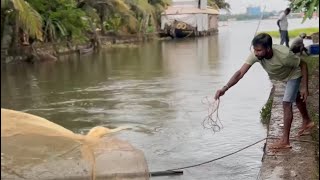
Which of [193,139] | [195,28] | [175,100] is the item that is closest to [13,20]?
[175,100]

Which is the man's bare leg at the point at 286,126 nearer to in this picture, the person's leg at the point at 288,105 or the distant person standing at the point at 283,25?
the person's leg at the point at 288,105

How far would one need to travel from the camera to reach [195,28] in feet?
154

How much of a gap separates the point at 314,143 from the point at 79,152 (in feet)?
10.1

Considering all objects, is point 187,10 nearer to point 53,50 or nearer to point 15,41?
point 53,50

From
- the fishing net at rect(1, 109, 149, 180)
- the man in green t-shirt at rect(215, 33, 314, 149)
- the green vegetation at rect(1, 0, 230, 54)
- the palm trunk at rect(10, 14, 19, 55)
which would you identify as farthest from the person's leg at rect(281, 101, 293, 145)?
the palm trunk at rect(10, 14, 19, 55)

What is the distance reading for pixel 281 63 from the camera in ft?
18.7

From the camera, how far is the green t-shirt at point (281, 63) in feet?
18.6

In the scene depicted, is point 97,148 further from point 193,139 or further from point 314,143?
point 193,139

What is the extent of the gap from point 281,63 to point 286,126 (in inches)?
25.3

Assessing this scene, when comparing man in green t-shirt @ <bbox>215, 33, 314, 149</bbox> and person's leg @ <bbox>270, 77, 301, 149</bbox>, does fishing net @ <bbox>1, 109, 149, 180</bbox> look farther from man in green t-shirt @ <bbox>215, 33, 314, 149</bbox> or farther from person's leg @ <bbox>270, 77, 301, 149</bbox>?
person's leg @ <bbox>270, 77, 301, 149</bbox>

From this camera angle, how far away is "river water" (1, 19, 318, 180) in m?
6.90

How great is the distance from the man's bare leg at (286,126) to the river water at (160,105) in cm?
45

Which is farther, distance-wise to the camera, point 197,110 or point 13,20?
point 13,20

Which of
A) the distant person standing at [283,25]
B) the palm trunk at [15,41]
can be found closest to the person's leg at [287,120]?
the distant person standing at [283,25]
